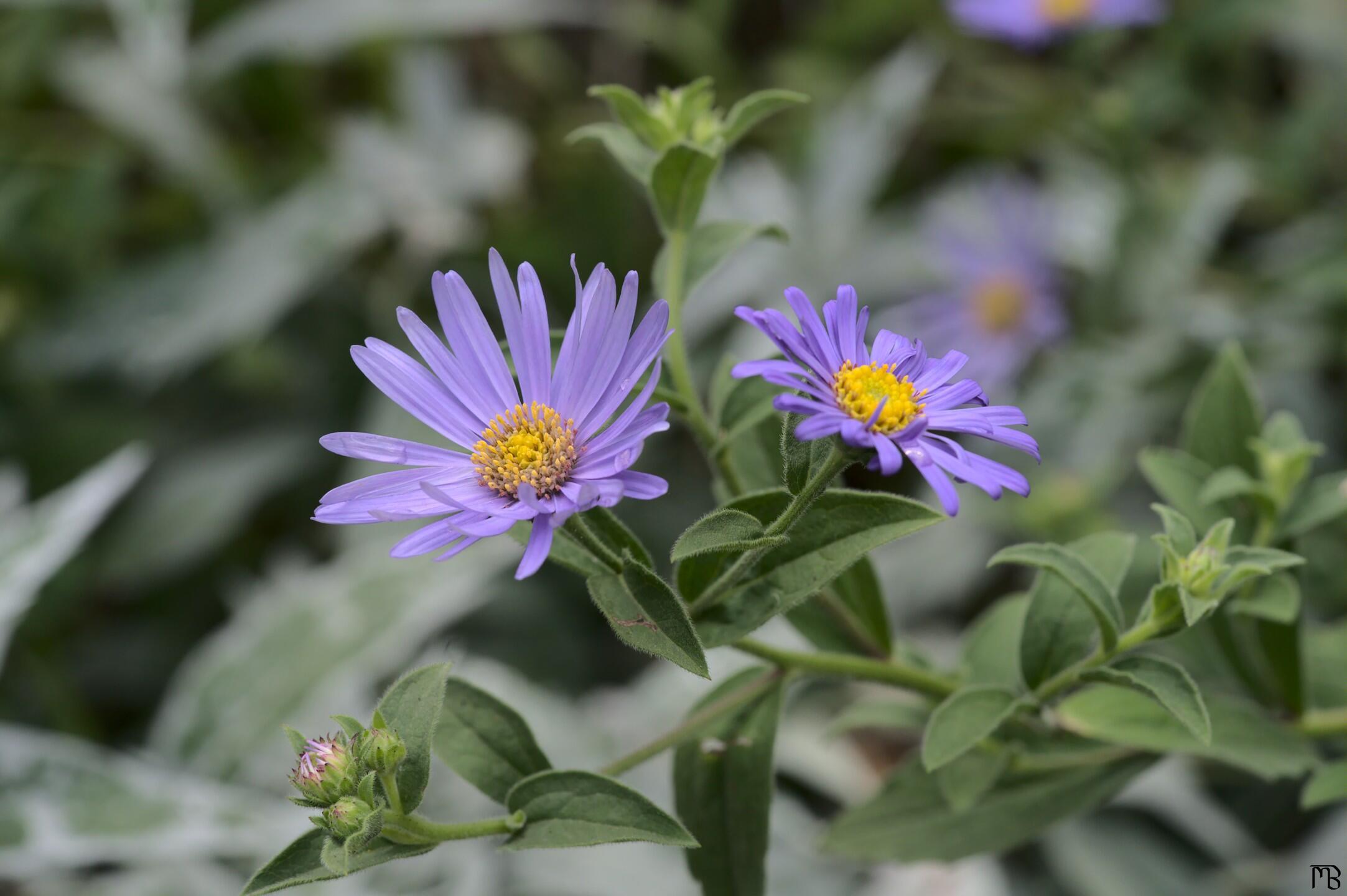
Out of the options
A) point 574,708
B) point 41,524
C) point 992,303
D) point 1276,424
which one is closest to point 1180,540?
point 1276,424

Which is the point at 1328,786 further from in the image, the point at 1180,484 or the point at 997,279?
the point at 997,279

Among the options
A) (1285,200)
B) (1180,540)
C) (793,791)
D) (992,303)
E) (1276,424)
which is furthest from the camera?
(992,303)

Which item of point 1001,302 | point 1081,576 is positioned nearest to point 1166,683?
point 1081,576

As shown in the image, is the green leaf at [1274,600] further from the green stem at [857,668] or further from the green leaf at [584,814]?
the green leaf at [584,814]

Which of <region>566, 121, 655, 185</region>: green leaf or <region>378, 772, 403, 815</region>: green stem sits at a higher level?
<region>566, 121, 655, 185</region>: green leaf

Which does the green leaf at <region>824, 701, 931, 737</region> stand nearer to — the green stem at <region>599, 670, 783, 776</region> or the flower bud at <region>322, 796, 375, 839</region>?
the green stem at <region>599, 670, 783, 776</region>

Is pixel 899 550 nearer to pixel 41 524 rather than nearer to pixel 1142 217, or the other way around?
Result: pixel 1142 217

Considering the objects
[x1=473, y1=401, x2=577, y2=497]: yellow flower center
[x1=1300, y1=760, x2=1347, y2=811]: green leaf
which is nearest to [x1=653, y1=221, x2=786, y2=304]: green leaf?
[x1=473, y1=401, x2=577, y2=497]: yellow flower center
